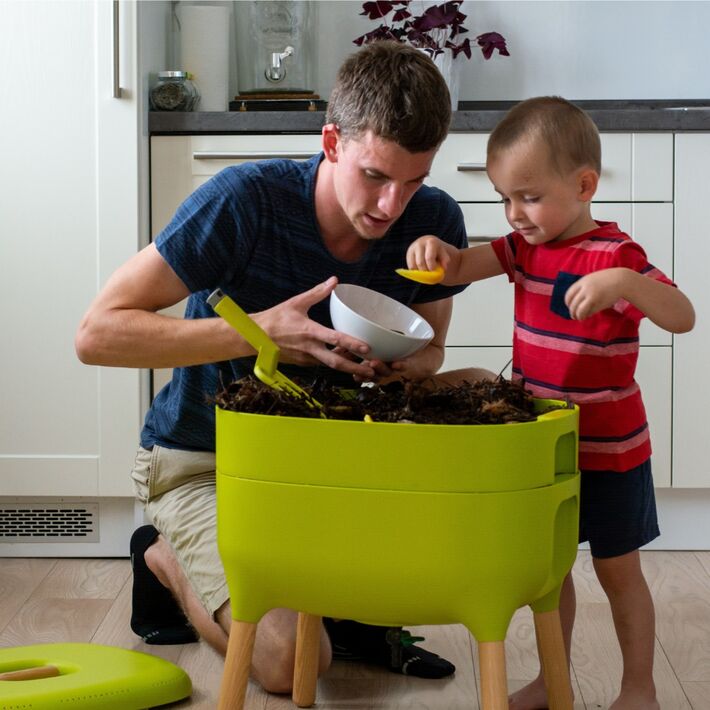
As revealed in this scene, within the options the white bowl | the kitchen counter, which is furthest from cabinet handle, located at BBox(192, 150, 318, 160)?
the white bowl

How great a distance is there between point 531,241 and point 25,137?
4.52 ft

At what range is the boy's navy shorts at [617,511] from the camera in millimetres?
1567

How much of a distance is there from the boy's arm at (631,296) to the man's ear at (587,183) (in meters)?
0.18

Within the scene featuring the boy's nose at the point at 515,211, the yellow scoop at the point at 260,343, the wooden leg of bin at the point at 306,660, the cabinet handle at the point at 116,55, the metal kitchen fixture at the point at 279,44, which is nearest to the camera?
the yellow scoop at the point at 260,343

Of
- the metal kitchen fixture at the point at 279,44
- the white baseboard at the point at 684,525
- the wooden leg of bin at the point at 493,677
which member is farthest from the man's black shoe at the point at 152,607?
the metal kitchen fixture at the point at 279,44

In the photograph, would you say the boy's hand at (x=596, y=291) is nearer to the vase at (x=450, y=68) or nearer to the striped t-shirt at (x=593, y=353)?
the striped t-shirt at (x=593, y=353)

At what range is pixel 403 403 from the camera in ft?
4.28

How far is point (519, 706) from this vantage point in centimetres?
165

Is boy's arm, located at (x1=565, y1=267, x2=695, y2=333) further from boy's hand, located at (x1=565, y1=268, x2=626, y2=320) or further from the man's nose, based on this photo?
the man's nose

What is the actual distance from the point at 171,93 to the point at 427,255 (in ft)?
4.14

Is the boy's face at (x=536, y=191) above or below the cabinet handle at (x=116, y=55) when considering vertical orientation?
below

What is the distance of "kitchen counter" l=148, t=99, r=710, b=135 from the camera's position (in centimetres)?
251

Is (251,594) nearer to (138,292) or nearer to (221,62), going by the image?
(138,292)

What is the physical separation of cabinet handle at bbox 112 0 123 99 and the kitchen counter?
115mm
